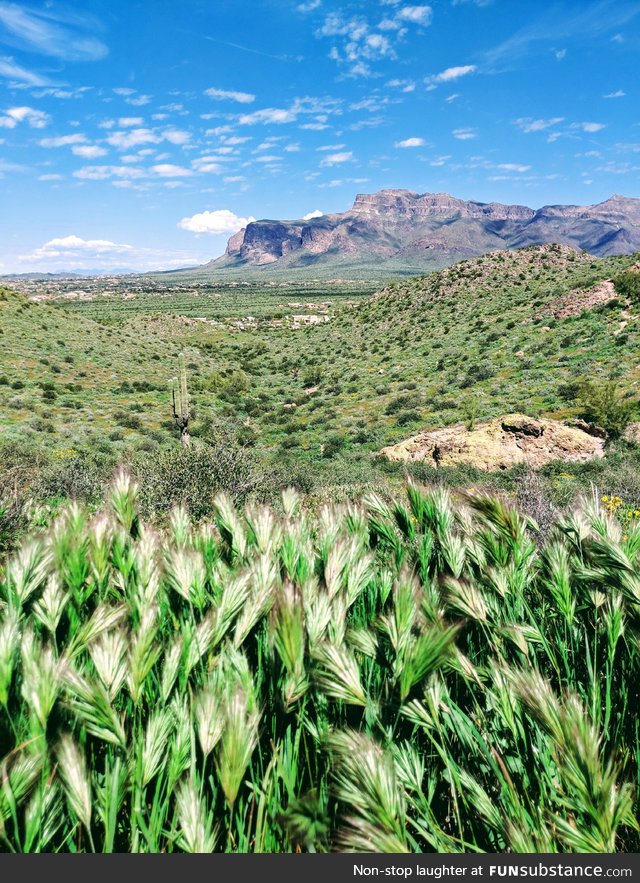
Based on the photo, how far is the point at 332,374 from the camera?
4122 centimetres

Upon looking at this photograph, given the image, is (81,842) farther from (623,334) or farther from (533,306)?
(533,306)

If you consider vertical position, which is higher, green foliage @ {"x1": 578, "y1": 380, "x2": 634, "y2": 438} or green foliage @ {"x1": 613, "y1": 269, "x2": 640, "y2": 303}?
green foliage @ {"x1": 613, "y1": 269, "x2": 640, "y2": 303}

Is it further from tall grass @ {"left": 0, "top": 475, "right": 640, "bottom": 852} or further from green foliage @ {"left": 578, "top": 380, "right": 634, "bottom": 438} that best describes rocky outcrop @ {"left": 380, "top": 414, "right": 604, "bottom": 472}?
tall grass @ {"left": 0, "top": 475, "right": 640, "bottom": 852}

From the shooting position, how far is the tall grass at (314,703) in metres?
1.06

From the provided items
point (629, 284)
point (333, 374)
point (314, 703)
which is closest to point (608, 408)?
point (314, 703)

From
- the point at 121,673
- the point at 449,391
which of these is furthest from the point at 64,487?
the point at 449,391

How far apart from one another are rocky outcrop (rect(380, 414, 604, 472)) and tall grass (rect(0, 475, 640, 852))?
15078 mm

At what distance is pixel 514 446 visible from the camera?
1706cm

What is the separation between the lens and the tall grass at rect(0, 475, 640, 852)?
3.48 feet

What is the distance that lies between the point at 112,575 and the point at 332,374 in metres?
39.5
